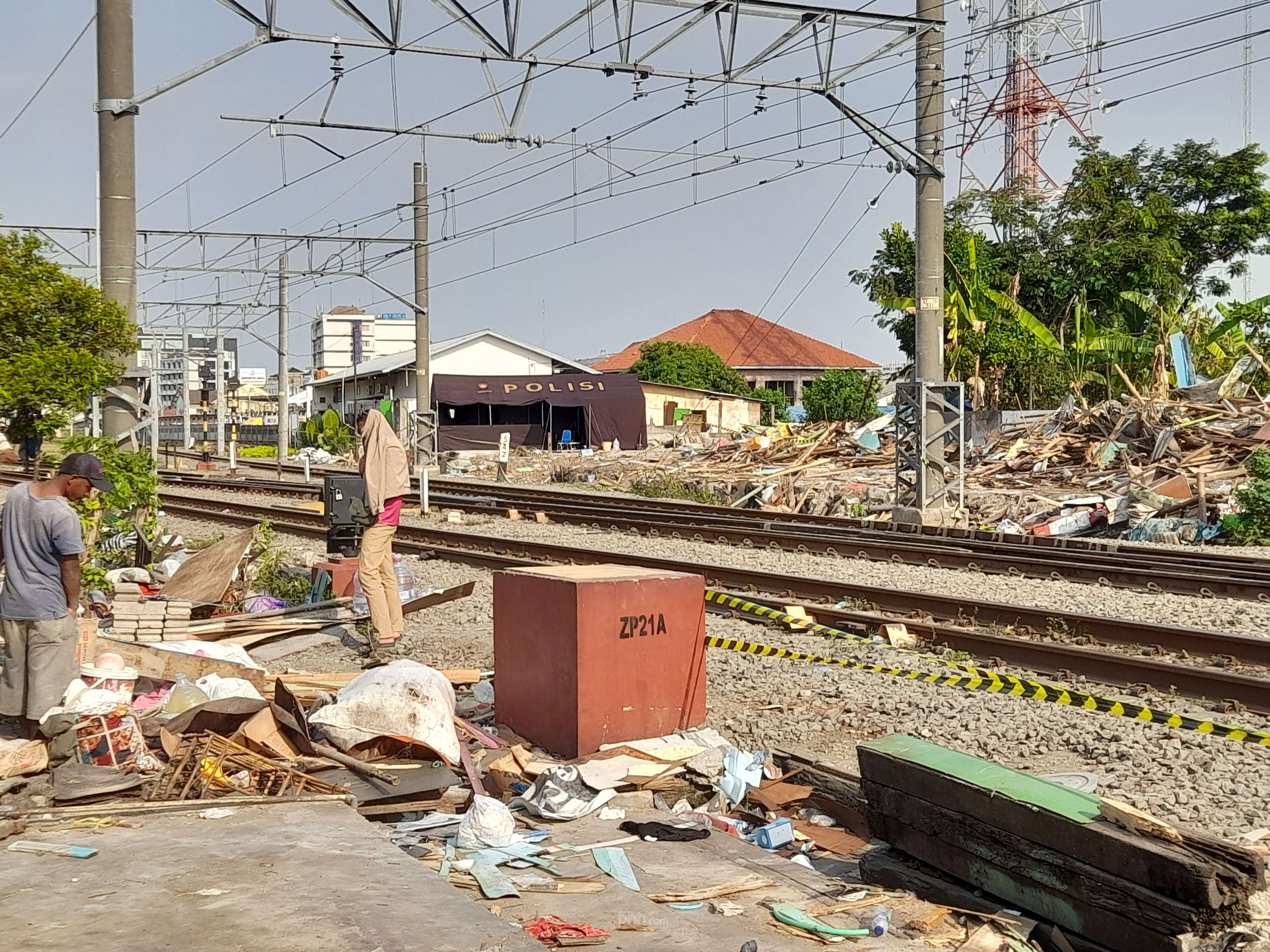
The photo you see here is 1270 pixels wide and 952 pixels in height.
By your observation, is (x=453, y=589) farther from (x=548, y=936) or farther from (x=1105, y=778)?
(x=548, y=936)

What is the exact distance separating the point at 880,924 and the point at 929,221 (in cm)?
1623

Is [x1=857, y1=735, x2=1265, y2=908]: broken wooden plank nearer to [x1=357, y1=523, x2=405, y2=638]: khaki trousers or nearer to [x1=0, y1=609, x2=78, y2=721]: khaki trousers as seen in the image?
[x1=0, y1=609, x2=78, y2=721]: khaki trousers

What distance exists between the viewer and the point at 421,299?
34.6m

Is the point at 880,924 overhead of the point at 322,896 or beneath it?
beneath

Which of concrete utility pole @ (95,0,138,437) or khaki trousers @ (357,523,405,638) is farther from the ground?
concrete utility pole @ (95,0,138,437)

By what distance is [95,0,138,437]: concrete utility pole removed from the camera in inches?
501

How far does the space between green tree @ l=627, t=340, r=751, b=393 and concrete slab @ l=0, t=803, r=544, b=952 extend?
58242 mm

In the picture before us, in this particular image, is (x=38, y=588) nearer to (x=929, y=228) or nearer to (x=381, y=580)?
(x=381, y=580)

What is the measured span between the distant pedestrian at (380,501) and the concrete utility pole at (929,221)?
36.8 feet

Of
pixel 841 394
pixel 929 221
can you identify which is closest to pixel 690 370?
pixel 841 394

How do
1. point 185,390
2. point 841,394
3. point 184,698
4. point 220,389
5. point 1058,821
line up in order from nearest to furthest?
point 1058,821, point 184,698, point 841,394, point 185,390, point 220,389

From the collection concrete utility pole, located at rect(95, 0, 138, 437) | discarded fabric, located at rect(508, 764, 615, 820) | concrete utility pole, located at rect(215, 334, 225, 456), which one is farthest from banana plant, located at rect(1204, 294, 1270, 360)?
concrete utility pole, located at rect(215, 334, 225, 456)

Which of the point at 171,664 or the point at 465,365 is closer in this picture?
the point at 171,664

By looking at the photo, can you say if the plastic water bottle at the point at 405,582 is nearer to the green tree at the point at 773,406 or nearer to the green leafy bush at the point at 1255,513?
the green leafy bush at the point at 1255,513
